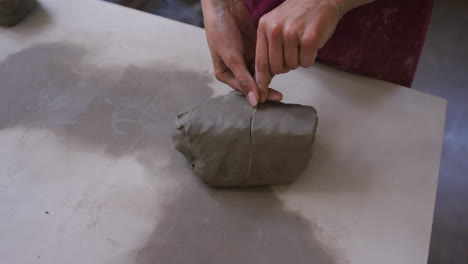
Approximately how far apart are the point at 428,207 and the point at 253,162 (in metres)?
0.73

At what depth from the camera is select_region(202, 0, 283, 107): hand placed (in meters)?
1.42

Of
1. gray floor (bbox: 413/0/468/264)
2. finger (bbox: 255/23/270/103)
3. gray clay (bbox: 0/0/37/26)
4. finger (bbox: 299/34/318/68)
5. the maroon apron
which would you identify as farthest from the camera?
gray floor (bbox: 413/0/468/264)

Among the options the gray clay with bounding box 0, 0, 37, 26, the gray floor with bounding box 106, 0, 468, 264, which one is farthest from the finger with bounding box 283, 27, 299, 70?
the gray clay with bounding box 0, 0, 37, 26

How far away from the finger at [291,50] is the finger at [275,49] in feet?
0.07

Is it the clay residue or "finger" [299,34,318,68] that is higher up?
"finger" [299,34,318,68]

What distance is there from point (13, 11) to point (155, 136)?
1.34 metres

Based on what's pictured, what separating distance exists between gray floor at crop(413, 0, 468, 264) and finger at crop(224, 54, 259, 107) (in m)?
1.64

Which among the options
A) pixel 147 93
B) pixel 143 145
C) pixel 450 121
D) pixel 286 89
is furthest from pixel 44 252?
pixel 450 121

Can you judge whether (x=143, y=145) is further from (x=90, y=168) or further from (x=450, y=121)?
(x=450, y=121)

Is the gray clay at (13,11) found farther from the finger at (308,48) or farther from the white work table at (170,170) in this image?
the finger at (308,48)

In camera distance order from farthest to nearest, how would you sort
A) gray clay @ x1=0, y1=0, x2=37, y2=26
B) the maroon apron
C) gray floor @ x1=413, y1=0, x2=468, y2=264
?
1. gray floor @ x1=413, y1=0, x2=468, y2=264
2. gray clay @ x1=0, y1=0, x2=37, y2=26
3. the maroon apron

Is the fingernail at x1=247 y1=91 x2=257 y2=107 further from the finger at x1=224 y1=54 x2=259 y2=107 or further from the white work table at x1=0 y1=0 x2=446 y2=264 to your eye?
the white work table at x1=0 y1=0 x2=446 y2=264

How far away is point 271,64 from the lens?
136 centimetres

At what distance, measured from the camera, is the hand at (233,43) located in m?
1.42
